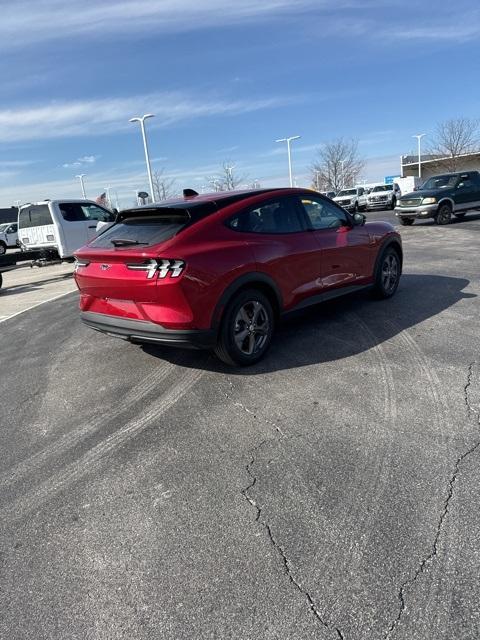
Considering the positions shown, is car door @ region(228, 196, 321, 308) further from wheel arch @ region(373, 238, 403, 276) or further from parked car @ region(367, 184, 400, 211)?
parked car @ region(367, 184, 400, 211)

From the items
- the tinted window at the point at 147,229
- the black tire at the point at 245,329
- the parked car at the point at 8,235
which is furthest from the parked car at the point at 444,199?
the parked car at the point at 8,235

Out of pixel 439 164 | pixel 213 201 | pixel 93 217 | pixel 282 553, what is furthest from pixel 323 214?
pixel 439 164

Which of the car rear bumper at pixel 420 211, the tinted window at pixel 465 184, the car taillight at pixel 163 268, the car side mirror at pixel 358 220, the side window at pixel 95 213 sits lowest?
the car rear bumper at pixel 420 211

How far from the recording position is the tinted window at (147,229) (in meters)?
4.34

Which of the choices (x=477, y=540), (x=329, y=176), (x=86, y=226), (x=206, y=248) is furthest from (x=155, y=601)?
(x=329, y=176)

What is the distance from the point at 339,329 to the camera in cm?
568

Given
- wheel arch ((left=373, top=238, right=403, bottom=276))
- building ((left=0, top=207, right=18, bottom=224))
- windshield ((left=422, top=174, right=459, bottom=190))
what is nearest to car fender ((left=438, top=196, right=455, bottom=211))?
windshield ((left=422, top=174, right=459, bottom=190))

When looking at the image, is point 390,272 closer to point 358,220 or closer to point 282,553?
point 358,220

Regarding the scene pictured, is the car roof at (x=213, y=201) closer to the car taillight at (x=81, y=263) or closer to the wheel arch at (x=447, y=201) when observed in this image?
the car taillight at (x=81, y=263)

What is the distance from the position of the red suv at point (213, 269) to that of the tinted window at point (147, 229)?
0.04ft

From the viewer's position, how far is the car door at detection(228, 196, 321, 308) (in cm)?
472

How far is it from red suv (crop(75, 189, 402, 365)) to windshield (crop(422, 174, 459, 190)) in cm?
1541

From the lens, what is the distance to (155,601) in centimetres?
212

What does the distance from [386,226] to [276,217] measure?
245 cm
